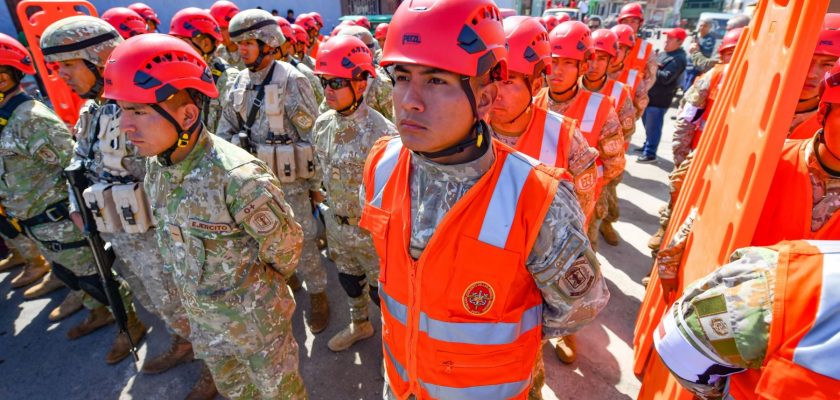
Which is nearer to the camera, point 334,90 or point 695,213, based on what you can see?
point 695,213

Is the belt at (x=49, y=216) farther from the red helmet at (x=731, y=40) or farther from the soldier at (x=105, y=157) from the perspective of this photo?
the red helmet at (x=731, y=40)

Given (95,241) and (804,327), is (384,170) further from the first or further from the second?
(95,241)

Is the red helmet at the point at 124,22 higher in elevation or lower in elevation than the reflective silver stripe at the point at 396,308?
higher

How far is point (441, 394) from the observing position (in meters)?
1.68

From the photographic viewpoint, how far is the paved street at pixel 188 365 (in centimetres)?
347

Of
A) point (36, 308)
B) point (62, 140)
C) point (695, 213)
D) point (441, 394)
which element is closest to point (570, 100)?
point (695, 213)

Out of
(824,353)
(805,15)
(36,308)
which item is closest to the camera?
(824,353)

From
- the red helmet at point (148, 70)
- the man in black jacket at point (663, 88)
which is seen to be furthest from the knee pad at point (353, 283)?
the man in black jacket at point (663, 88)

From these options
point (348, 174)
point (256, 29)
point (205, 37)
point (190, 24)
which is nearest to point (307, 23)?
point (205, 37)

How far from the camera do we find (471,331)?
156 cm

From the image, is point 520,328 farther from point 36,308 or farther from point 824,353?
point 36,308

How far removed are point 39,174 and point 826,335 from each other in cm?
515

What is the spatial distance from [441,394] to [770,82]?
191 centimetres

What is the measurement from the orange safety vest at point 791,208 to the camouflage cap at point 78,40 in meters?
4.38
